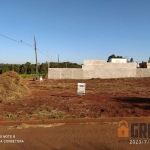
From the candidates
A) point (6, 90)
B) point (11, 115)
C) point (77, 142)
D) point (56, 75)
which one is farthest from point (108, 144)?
point (56, 75)

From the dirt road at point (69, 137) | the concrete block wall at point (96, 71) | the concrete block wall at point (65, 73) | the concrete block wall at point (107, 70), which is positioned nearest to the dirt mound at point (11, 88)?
the dirt road at point (69, 137)

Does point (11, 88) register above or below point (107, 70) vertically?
below

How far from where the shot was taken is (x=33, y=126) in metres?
5.63

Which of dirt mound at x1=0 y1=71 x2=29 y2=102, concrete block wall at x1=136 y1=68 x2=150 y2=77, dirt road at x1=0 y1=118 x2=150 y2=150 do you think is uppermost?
concrete block wall at x1=136 y1=68 x2=150 y2=77

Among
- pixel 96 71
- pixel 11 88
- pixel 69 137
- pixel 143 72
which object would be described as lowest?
pixel 69 137

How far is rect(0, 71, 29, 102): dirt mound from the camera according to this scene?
32.8 ft

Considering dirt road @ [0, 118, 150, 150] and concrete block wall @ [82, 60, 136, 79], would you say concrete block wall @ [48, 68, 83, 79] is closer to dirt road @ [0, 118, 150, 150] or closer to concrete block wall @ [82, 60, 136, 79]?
concrete block wall @ [82, 60, 136, 79]

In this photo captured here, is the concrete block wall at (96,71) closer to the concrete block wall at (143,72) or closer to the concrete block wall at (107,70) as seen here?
the concrete block wall at (107,70)

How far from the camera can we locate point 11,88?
11.1m

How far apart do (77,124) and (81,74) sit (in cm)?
2983

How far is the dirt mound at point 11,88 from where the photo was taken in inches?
394

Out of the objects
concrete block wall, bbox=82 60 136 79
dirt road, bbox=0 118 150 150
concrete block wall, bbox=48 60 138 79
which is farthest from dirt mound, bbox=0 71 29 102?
concrete block wall, bbox=82 60 136 79

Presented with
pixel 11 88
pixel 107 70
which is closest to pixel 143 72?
pixel 107 70

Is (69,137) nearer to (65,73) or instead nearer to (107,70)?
(65,73)
